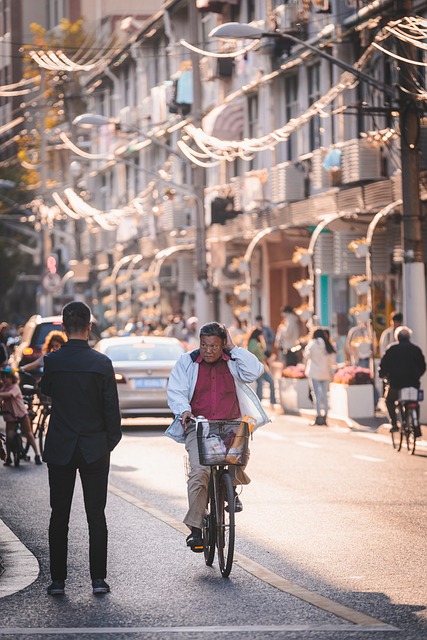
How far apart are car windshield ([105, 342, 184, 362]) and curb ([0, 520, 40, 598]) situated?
44.0ft

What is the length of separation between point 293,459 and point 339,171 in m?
15.0

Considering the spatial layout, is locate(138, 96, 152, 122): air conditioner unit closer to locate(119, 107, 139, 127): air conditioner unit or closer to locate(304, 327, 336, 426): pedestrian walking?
locate(119, 107, 139, 127): air conditioner unit

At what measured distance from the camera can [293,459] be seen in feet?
66.1

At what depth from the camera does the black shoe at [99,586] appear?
985 centimetres

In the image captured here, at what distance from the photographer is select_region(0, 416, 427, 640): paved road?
28.8ft

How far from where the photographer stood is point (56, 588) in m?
9.85

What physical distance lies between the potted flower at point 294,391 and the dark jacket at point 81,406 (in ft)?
66.7

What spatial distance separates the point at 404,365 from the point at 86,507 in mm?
12051

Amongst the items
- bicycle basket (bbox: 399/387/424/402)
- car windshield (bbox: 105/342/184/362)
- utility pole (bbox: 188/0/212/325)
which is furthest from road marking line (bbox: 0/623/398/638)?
utility pole (bbox: 188/0/212/325)

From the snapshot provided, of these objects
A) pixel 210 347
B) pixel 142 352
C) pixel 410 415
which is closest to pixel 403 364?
pixel 410 415

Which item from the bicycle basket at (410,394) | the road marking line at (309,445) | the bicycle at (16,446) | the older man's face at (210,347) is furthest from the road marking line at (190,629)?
the road marking line at (309,445)

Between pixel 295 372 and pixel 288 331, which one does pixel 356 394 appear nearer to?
pixel 295 372

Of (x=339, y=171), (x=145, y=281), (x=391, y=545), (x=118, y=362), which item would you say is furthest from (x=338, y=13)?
(x=391, y=545)

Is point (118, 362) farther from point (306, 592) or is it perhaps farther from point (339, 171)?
point (306, 592)
